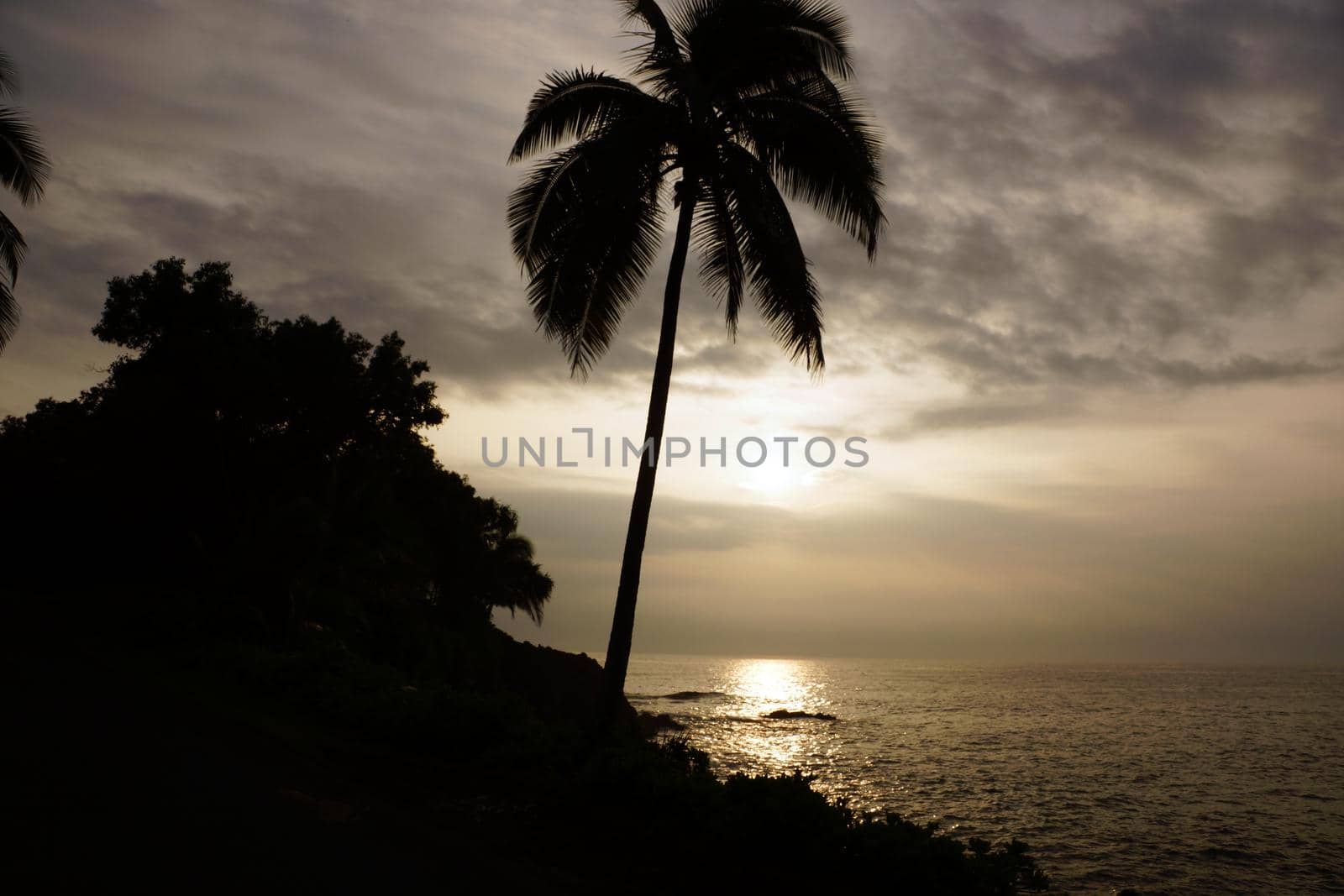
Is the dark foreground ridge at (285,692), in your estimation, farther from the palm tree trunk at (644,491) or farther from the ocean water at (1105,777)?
the ocean water at (1105,777)

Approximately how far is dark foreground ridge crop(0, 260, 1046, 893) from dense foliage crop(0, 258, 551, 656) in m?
0.09

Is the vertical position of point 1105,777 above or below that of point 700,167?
below

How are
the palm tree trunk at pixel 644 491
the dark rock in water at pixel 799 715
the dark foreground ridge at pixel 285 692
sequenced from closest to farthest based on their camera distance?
the dark foreground ridge at pixel 285 692 → the palm tree trunk at pixel 644 491 → the dark rock in water at pixel 799 715

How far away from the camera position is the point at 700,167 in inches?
549

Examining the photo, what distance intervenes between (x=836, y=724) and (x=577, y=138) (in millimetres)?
59318

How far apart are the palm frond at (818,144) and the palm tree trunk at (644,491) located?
166 cm

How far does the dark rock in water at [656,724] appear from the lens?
169 feet

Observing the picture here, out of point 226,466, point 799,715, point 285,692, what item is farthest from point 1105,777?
point 799,715

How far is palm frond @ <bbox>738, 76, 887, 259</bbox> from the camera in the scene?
45.5 feet

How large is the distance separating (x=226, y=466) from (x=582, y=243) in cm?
1687

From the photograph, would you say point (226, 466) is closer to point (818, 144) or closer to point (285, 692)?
point (285, 692)

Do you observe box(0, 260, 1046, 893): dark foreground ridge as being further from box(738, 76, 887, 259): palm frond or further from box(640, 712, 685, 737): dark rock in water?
box(640, 712, 685, 737): dark rock in water

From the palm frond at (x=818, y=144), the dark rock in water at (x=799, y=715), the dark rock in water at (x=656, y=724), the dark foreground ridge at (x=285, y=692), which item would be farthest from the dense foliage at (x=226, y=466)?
the dark rock in water at (x=799, y=715)

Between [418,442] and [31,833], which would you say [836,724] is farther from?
[31,833]
